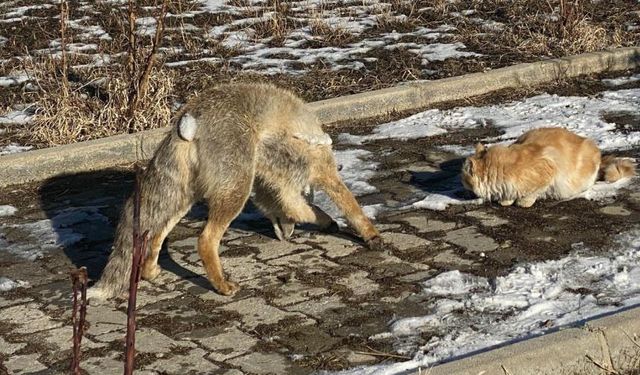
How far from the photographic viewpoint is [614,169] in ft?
24.5

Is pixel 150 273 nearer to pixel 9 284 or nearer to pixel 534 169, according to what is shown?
pixel 9 284

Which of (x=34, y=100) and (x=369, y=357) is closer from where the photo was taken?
(x=369, y=357)

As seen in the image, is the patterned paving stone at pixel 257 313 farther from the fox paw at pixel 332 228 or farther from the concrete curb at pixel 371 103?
the concrete curb at pixel 371 103

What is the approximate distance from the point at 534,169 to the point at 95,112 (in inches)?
145

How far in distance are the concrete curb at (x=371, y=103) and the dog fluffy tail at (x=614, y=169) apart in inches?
99.2

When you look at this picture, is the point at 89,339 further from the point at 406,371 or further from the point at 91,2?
the point at 91,2

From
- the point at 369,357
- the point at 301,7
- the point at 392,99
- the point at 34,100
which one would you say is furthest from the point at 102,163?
the point at 301,7

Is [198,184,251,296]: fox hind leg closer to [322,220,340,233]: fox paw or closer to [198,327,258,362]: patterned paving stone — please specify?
[198,327,258,362]: patterned paving stone

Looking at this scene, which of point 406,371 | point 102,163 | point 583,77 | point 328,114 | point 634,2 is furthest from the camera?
point 634,2

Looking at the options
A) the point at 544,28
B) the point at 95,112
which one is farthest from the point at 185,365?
the point at 544,28

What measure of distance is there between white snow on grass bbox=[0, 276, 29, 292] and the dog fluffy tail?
3665 mm

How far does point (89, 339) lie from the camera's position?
5648 mm

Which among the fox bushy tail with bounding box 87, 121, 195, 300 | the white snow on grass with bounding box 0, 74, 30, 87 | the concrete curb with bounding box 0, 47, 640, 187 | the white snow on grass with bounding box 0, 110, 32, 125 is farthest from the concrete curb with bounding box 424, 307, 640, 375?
the white snow on grass with bounding box 0, 74, 30, 87

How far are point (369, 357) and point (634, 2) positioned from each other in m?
8.86
